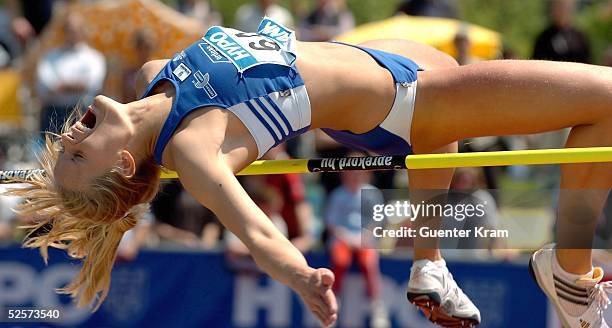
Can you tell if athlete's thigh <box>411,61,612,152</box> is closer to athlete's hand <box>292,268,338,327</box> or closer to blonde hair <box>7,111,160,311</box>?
athlete's hand <box>292,268,338,327</box>

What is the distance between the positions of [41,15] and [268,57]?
6.59m

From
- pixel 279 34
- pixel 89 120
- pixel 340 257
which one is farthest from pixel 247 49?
pixel 340 257

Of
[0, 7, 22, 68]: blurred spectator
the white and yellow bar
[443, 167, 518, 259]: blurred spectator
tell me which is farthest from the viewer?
[0, 7, 22, 68]: blurred spectator

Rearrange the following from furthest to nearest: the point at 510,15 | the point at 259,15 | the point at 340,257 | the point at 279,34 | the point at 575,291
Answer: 1. the point at 510,15
2. the point at 259,15
3. the point at 340,257
4. the point at 575,291
5. the point at 279,34

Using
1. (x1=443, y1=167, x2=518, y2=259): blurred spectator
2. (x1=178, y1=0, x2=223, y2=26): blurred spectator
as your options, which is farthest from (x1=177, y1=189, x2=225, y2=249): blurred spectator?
(x1=443, y1=167, x2=518, y2=259): blurred spectator

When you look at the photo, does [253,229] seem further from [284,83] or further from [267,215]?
[267,215]

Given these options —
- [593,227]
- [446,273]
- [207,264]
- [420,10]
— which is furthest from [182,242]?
[593,227]

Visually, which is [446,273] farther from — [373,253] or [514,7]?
[514,7]

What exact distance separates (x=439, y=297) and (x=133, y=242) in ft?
11.5

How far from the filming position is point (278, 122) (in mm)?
3887

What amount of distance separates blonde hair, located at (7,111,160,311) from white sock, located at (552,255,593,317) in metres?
1.63

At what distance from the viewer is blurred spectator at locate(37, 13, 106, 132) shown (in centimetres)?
810

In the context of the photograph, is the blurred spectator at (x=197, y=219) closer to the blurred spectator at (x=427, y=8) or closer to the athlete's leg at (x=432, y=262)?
the blurred spectator at (x=427, y=8)

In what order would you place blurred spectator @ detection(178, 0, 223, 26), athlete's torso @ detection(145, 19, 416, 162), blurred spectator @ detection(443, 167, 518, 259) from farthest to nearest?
blurred spectator @ detection(178, 0, 223, 26), blurred spectator @ detection(443, 167, 518, 259), athlete's torso @ detection(145, 19, 416, 162)
